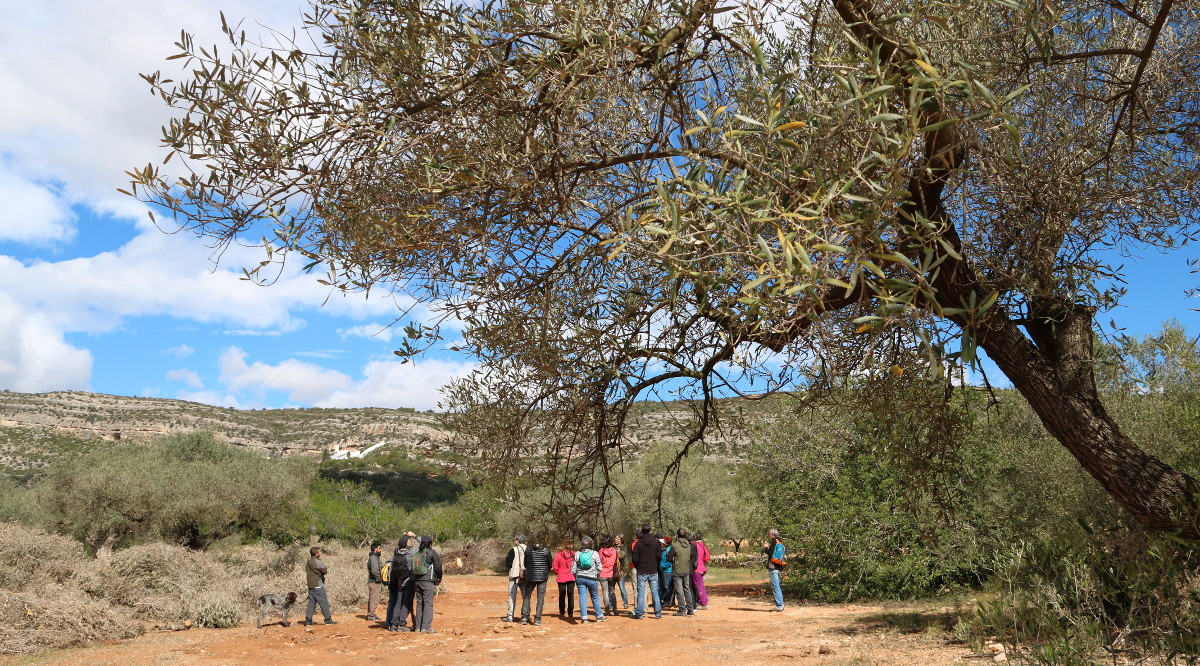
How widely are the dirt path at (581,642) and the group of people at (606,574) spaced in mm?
535

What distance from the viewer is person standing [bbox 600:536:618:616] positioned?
1900 cm

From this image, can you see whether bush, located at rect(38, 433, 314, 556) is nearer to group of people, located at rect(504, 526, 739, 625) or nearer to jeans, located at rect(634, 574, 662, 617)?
group of people, located at rect(504, 526, 739, 625)

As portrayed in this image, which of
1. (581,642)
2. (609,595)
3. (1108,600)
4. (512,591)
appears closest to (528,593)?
(512,591)

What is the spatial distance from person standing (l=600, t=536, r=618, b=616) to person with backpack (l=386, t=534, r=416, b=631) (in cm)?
445

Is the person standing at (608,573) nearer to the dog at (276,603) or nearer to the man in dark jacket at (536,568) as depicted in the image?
the man in dark jacket at (536,568)

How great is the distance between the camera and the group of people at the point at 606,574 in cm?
1789

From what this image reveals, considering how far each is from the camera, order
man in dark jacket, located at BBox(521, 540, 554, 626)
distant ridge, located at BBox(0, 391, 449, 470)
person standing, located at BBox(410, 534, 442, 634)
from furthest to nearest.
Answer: distant ridge, located at BBox(0, 391, 449, 470) → man in dark jacket, located at BBox(521, 540, 554, 626) → person standing, located at BBox(410, 534, 442, 634)

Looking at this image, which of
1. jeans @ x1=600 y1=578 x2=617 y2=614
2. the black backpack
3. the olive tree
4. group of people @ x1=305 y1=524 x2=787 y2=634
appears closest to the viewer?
the olive tree

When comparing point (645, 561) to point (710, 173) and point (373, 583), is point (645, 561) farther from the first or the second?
point (710, 173)

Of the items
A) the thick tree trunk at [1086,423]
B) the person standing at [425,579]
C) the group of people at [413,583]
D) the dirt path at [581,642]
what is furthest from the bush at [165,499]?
the thick tree trunk at [1086,423]

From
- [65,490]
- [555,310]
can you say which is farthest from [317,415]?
[555,310]

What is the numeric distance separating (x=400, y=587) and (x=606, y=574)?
4915 millimetres

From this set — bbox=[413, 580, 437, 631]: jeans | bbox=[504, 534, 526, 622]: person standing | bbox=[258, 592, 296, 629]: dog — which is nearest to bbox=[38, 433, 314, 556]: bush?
bbox=[258, 592, 296, 629]: dog

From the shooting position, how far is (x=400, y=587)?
17.1m
